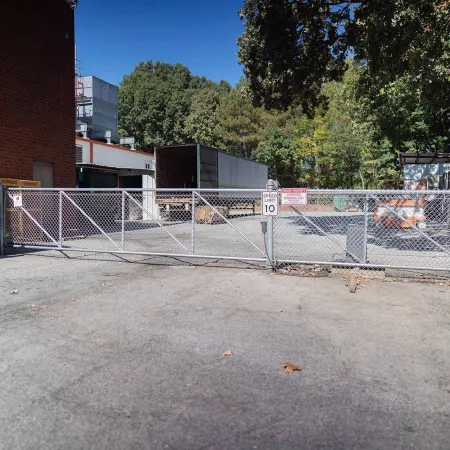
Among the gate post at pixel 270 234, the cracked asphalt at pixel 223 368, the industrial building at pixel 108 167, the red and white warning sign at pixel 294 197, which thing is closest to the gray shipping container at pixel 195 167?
the industrial building at pixel 108 167

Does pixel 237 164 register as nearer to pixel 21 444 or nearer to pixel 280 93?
pixel 280 93

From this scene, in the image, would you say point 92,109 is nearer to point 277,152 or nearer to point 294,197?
point 277,152

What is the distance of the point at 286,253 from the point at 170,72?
167 feet

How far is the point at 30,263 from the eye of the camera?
31.3 feet

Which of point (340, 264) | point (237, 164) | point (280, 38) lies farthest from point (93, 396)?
point (237, 164)

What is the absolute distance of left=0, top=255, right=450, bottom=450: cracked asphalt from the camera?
114 inches

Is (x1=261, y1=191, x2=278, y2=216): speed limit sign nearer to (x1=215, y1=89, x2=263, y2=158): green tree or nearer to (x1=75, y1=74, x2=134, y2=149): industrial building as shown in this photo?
(x1=75, y1=74, x2=134, y2=149): industrial building

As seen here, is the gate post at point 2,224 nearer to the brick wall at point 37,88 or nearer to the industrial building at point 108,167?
the brick wall at point 37,88

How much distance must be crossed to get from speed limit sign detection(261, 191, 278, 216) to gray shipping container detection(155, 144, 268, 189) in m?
13.0

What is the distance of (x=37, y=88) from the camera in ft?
43.9

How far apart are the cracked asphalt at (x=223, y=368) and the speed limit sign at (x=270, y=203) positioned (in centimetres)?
167

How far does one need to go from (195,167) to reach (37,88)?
1160cm

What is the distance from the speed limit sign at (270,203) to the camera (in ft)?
26.8

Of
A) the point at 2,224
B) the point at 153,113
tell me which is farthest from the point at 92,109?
the point at 2,224
